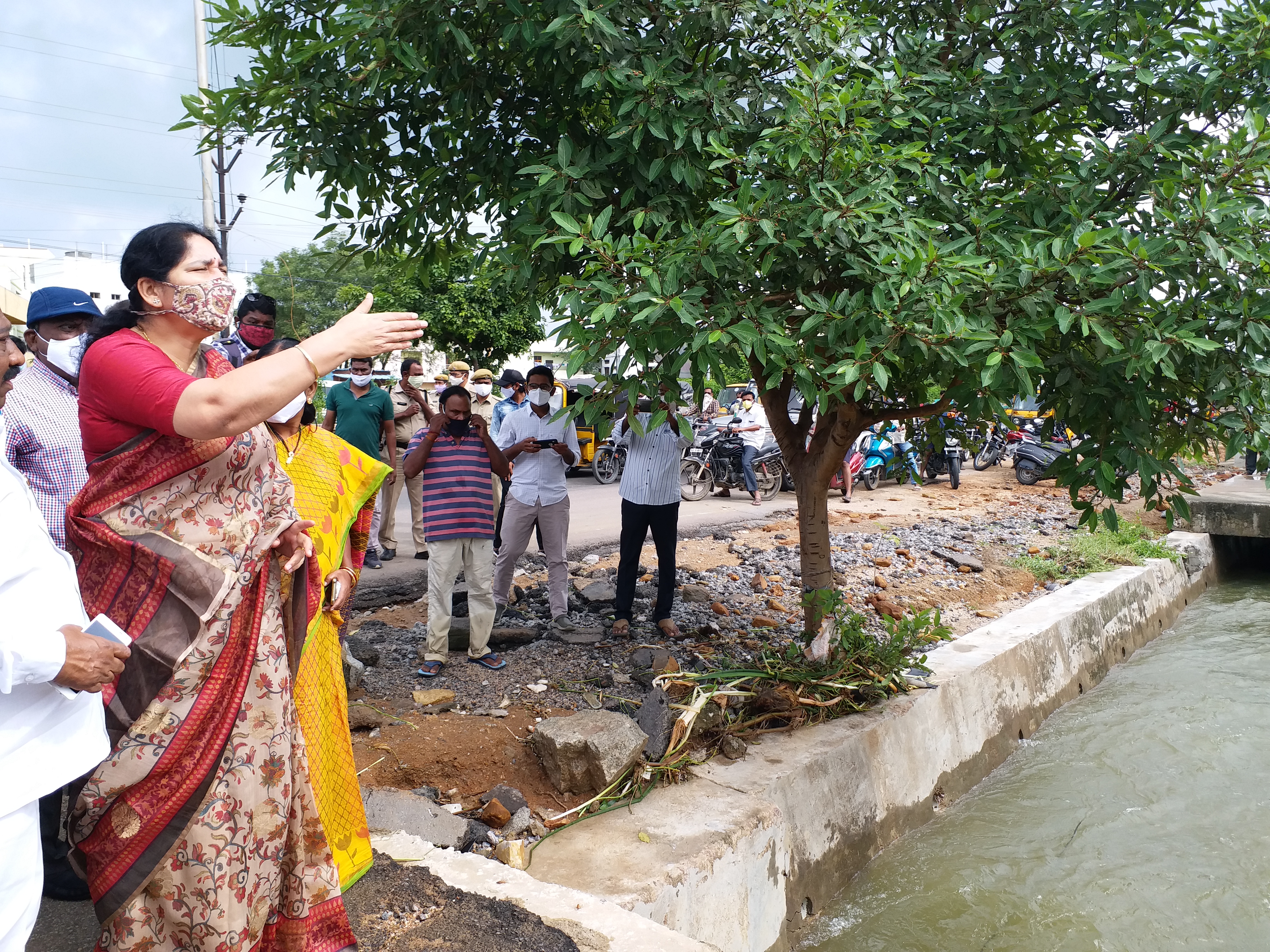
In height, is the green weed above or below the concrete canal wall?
above

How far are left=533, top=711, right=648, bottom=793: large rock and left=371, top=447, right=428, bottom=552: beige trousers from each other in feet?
13.1

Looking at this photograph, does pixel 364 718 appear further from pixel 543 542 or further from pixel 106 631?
pixel 106 631

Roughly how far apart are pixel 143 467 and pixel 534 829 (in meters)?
1.99

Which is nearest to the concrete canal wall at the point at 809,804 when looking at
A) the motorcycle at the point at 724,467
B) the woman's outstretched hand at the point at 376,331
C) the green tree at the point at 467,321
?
the woman's outstretched hand at the point at 376,331

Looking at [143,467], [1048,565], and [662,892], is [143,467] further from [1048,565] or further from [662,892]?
[1048,565]

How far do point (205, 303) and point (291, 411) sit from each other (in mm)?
646

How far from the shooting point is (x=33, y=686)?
1.54 metres

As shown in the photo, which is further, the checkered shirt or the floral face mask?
the checkered shirt

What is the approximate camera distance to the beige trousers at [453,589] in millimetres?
4965

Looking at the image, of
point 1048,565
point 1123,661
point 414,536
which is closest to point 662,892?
point 414,536

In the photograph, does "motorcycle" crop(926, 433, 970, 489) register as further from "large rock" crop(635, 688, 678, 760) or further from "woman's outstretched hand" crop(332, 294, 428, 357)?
"woman's outstretched hand" crop(332, 294, 428, 357)

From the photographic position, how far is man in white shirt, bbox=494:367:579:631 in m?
5.91

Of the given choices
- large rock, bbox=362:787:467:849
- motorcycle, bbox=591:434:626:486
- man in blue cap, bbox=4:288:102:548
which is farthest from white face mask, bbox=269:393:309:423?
motorcycle, bbox=591:434:626:486

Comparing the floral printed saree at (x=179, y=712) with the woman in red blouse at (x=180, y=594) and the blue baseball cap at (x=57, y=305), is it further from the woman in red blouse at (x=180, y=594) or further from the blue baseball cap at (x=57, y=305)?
the blue baseball cap at (x=57, y=305)
